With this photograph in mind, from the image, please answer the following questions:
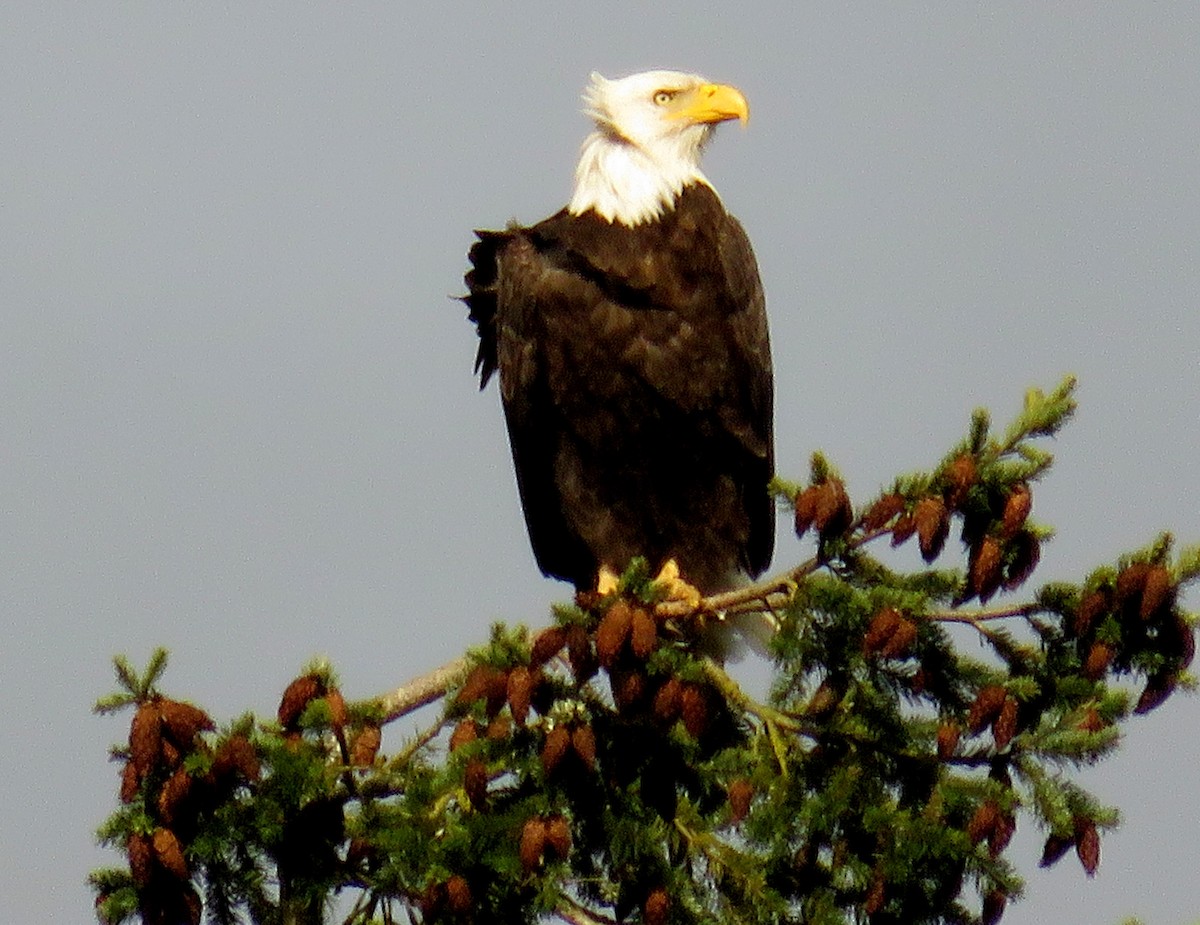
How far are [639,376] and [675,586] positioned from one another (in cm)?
88

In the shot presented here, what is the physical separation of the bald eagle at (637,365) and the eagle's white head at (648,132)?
11 millimetres

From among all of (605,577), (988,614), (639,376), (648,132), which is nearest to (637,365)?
(639,376)

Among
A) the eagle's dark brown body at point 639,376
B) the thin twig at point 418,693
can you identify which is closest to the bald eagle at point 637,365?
the eagle's dark brown body at point 639,376

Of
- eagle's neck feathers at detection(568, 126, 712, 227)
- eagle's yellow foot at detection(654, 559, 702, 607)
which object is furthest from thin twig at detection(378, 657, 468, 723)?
eagle's neck feathers at detection(568, 126, 712, 227)

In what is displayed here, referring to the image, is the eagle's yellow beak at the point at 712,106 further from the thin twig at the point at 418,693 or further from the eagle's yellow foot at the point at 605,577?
the thin twig at the point at 418,693

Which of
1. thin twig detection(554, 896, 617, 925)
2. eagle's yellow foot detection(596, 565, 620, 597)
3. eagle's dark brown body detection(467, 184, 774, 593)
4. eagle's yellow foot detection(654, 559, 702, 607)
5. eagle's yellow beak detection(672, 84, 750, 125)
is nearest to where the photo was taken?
thin twig detection(554, 896, 617, 925)

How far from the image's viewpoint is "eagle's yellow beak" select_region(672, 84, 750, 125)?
22.7ft

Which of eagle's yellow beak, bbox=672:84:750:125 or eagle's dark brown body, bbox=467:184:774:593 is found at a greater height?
eagle's yellow beak, bbox=672:84:750:125

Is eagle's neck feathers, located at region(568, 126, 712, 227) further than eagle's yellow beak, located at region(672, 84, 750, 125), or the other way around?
eagle's yellow beak, located at region(672, 84, 750, 125)

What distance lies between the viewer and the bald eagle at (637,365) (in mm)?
6094

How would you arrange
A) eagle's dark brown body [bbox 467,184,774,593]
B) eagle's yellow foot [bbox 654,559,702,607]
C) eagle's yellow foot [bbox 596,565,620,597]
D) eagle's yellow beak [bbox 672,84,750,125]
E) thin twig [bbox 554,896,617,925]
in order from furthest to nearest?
eagle's yellow beak [bbox 672,84,750,125], eagle's yellow foot [bbox 596,565,620,597], eagle's dark brown body [bbox 467,184,774,593], eagle's yellow foot [bbox 654,559,702,607], thin twig [bbox 554,896,617,925]

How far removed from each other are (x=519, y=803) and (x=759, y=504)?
3.04 metres

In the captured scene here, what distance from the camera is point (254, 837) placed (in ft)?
12.9

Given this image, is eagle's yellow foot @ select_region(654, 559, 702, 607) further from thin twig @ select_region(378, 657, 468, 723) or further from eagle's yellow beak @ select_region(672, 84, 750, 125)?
eagle's yellow beak @ select_region(672, 84, 750, 125)
